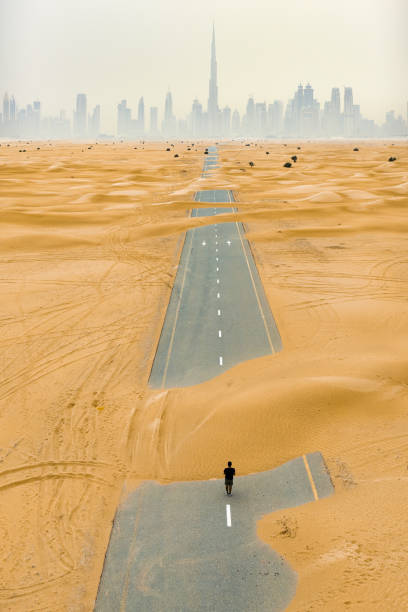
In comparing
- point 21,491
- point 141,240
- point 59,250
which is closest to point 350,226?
point 141,240

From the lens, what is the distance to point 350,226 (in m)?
54.5

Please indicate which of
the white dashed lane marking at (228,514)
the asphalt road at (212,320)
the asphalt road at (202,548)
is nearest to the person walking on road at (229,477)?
the asphalt road at (202,548)

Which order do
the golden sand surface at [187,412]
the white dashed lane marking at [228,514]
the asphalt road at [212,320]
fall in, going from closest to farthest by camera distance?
the golden sand surface at [187,412] < the white dashed lane marking at [228,514] < the asphalt road at [212,320]

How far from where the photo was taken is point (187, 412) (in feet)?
64.0

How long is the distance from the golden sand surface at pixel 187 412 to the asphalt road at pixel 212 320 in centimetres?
78

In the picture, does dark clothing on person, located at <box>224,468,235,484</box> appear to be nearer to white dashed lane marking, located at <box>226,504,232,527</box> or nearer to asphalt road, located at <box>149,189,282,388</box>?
white dashed lane marking, located at <box>226,504,232,527</box>

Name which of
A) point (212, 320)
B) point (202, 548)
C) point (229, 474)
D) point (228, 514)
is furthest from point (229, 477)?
point (212, 320)

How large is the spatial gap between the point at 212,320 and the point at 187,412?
9527mm

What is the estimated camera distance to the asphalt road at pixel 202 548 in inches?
452

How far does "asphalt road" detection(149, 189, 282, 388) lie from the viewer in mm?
23219

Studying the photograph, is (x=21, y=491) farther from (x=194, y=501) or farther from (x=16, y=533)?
(x=194, y=501)

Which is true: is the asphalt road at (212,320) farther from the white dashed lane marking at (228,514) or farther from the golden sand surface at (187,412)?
the white dashed lane marking at (228,514)

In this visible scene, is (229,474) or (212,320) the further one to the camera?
(212,320)

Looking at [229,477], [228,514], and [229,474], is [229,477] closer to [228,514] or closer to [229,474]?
[229,474]
